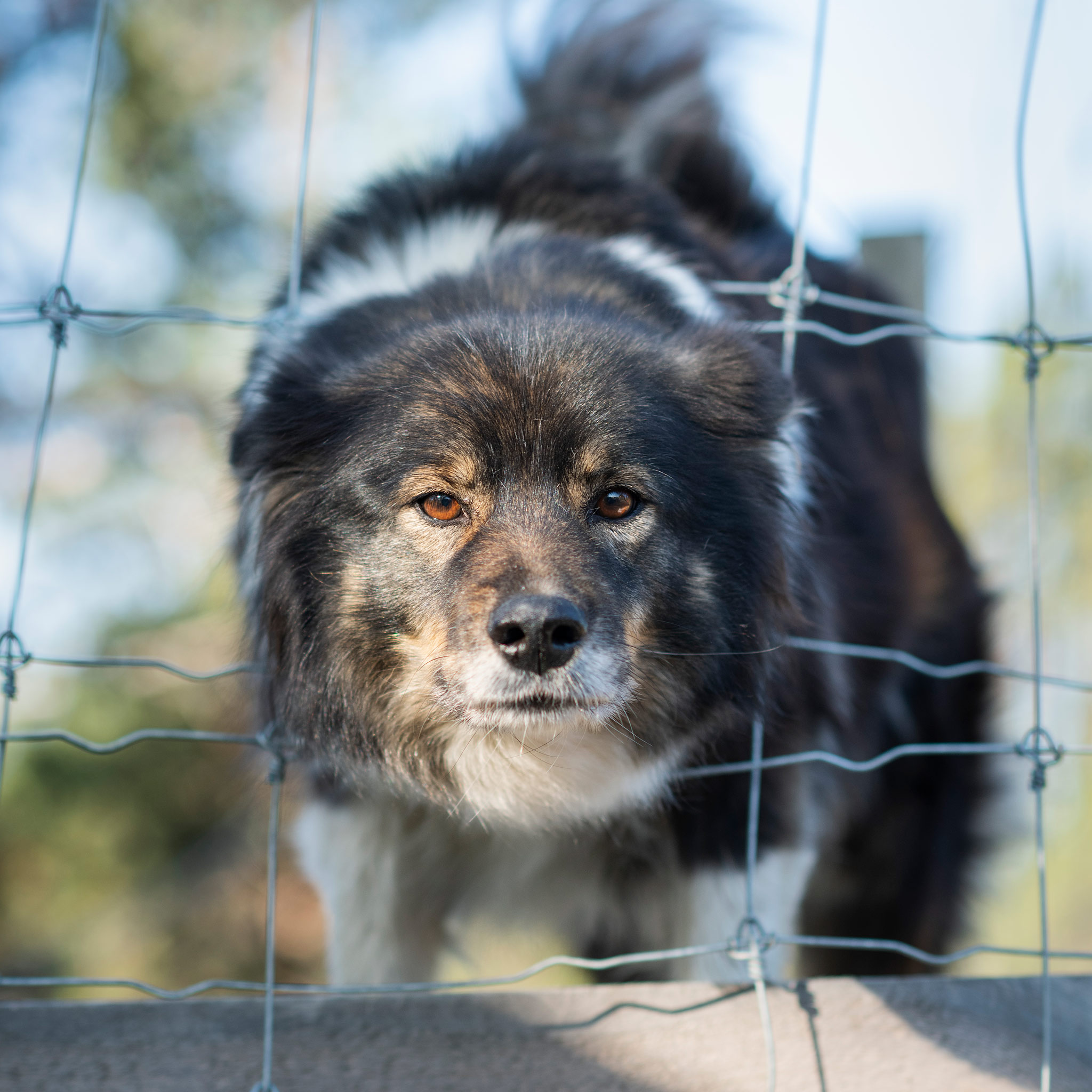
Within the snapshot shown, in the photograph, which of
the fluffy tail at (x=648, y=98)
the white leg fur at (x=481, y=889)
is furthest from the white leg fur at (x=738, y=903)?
the fluffy tail at (x=648, y=98)

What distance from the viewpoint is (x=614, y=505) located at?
187cm

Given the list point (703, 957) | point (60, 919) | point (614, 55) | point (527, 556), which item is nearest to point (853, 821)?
point (703, 957)

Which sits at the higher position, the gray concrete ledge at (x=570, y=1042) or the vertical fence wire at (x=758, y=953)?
the vertical fence wire at (x=758, y=953)

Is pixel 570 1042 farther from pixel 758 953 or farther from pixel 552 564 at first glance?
pixel 552 564

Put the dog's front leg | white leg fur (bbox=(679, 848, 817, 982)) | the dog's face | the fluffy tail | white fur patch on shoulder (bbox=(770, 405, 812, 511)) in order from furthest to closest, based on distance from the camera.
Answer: the fluffy tail → the dog's front leg → white leg fur (bbox=(679, 848, 817, 982)) → white fur patch on shoulder (bbox=(770, 405, 812, 511)) → the dog's face

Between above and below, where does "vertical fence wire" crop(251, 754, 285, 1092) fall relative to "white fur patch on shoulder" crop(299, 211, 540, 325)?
below

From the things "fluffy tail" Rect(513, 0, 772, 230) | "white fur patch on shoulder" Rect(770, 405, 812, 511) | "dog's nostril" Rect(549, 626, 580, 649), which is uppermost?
"fluffy tail" Rect(513, 0, 772, 230)

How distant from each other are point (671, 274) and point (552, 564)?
0.91 m

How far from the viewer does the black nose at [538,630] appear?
1639 mm

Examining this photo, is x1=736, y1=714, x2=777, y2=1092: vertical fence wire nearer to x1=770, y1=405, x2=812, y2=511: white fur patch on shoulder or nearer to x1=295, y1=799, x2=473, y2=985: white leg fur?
x1=770, y1=405, x2=812, y2=511: white fur patch on shoulder

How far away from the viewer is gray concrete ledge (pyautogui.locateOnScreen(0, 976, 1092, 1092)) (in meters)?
1.63

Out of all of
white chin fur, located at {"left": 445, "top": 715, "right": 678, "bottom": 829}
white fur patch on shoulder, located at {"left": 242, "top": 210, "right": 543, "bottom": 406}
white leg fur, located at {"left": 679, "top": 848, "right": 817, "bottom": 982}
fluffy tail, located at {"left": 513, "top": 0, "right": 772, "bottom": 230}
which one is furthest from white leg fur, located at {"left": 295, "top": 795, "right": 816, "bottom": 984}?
fluffy tail, located at {"left": 513, "top": 0, "right": 772, "bottom": 230}

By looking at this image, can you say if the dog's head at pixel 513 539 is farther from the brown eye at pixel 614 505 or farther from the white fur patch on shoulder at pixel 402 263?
the white fur patch on shoulder at pixel 402 263

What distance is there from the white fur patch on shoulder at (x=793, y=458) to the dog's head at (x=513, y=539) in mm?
21
